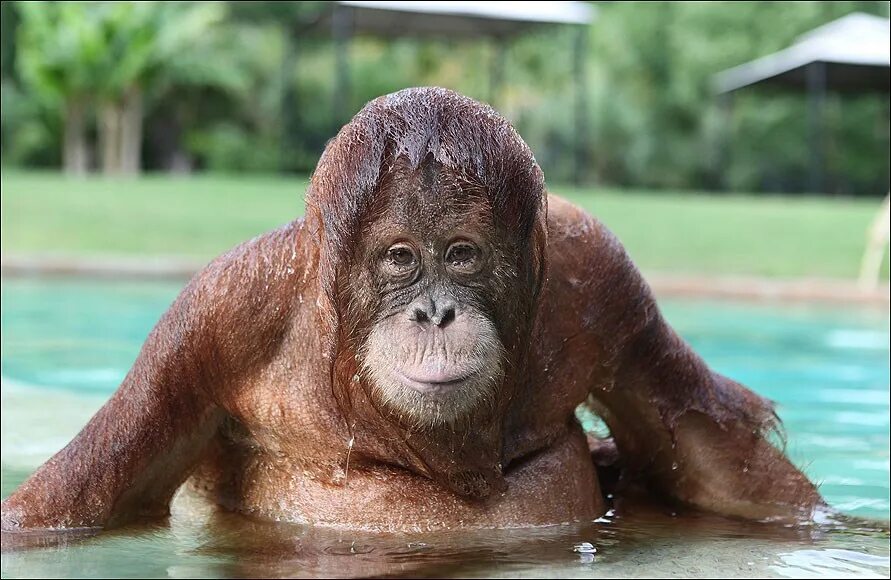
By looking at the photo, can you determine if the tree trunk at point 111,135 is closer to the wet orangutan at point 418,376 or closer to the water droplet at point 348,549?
the wet orangutan at point 418,376

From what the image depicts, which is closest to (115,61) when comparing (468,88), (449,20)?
(449,20)

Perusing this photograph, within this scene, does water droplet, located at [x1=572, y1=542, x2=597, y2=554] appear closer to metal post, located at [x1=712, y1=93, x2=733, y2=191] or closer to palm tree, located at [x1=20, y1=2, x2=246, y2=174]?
palm tree, located at [x1=20, y1=2, x2=246, y2=174]

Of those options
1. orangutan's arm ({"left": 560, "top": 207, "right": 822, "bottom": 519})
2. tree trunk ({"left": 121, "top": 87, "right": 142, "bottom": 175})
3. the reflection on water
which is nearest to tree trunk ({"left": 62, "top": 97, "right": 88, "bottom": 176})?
tree trunk ({"left": 121, "top": 87, "right": 142, "bottom": 175})

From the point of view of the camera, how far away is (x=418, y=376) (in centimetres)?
251

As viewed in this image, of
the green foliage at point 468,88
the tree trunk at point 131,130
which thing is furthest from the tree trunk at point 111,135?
the green foliage at point 468,88

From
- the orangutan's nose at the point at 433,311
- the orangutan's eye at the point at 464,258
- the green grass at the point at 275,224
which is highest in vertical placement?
the green grass at the point at 275,224

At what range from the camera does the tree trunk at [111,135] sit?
96.9 ft

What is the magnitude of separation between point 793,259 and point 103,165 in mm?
21398

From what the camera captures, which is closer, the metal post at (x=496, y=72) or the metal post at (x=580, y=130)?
the metal post at (x=496, y=72)

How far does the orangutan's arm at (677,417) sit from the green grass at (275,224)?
27.3 feet

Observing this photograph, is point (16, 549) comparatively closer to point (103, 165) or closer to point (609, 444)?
point (609, 444)

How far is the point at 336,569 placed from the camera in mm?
2578

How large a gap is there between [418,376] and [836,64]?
820 inches

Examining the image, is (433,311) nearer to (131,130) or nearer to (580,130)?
(580,130)
